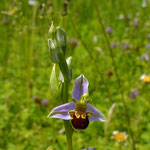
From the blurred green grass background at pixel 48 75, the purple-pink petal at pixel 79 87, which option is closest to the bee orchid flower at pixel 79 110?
the purple-pink petal at pixel 79 87

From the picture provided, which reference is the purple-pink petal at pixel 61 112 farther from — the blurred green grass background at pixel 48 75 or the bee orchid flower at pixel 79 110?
the blurred green grass background at pixel 48 75

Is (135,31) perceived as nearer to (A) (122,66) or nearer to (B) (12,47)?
(A) (122,66)

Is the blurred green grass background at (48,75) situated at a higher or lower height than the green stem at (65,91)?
lower

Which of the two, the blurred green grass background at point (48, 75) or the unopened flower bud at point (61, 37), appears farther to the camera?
the blurred green grass background at point (48, 75)

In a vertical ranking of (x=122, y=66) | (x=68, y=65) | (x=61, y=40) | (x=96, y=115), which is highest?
(x=61, y=40)

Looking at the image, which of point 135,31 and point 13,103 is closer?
point 13,103

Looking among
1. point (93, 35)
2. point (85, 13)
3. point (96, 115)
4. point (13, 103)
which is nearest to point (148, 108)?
point (13, 103)

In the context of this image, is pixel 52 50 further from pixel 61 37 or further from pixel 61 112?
pixel 61 112
